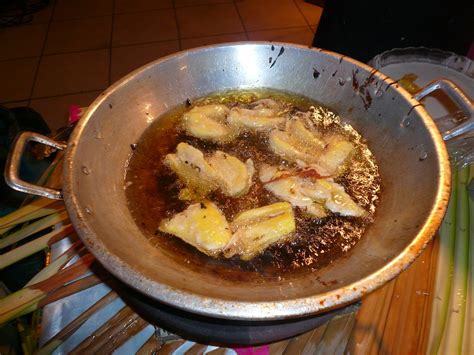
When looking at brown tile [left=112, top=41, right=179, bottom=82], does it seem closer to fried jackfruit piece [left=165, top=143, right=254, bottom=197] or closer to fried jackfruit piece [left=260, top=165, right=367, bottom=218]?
fried jackfruit piece [left=165, top=143, right=254, bottom=197]

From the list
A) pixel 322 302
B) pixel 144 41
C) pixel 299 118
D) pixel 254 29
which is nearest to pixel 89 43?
pixel 144 41

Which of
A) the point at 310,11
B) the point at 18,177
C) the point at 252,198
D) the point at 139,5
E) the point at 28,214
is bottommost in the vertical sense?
the point at 139,5

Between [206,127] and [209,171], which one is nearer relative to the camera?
[209,171]

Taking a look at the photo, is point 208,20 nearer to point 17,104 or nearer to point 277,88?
point 17,104

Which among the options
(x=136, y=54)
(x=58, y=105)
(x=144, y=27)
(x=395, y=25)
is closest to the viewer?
(x=395, y=25)

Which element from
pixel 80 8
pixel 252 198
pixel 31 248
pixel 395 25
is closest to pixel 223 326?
pixel 252 198
